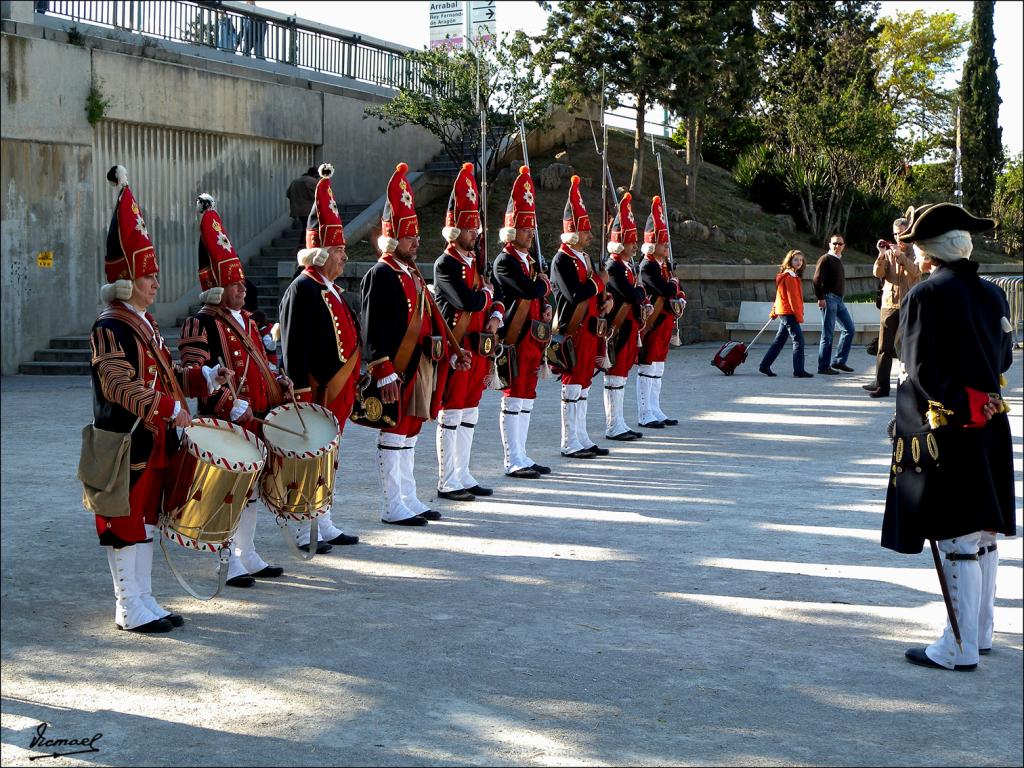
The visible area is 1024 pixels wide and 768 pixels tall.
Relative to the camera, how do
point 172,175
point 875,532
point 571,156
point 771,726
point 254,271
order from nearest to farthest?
point 771,726
point 875,532
point 172,175
point 254,271
point 571,156

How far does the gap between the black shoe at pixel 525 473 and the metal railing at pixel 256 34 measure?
1360 cm

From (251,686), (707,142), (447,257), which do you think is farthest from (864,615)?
(707,142)

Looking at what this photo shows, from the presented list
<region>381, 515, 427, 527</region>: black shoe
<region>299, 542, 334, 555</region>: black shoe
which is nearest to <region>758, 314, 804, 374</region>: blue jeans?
<region>381, 515, 427, 527</region>: black shoe

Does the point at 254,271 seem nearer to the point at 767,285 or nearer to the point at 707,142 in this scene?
the point at 767,285

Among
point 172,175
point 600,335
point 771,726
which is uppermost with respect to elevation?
point 172,175

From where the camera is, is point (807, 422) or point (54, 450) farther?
point (807, 422)

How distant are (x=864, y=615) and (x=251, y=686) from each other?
9.42ft

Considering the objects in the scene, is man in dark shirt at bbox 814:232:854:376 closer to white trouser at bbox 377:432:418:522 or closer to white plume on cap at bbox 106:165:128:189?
white trouser at bbox 377:432:418:522

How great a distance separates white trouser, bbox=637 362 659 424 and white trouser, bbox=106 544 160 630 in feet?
24.0

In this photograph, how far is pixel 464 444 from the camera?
9.10 m

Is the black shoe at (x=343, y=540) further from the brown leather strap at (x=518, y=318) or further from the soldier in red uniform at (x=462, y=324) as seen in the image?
the brown leather strap at (x=518, y=318)

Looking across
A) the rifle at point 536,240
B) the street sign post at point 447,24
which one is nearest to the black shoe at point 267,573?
the rifle at point 536,240

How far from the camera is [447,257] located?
8.94 meters

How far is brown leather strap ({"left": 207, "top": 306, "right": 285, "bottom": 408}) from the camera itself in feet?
21.6
